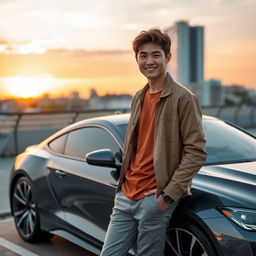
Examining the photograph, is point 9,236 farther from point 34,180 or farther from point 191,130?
point 191,130

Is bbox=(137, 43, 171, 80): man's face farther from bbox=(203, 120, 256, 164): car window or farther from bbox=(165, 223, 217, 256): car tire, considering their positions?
bbox=(203, 120, 256, 164): car window

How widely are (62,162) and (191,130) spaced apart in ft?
7.53

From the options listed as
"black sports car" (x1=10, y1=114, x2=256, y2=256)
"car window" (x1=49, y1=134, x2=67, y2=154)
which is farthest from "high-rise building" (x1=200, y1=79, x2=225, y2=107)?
"black sports car" (x1=10, y1=114, x2=256, y2=256)

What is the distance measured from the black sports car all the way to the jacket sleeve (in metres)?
0.40

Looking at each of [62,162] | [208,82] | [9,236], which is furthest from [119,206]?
[208,82]

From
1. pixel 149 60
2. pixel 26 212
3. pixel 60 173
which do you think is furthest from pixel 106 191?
pixel 26 212

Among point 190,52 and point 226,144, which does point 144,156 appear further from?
point 190,52

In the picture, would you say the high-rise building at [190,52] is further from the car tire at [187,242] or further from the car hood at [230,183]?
the car tire at [187,242]

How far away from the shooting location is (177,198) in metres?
3.04

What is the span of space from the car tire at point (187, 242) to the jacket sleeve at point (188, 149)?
44 cm

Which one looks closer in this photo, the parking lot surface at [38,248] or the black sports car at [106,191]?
the black sports car at [106,191]

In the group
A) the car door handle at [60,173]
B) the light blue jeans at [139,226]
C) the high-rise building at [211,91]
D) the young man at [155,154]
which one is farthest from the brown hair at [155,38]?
the high-rise building at [211,91]

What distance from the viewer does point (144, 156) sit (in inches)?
127

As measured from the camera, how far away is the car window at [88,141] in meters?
4.52
